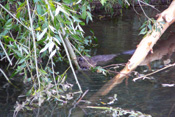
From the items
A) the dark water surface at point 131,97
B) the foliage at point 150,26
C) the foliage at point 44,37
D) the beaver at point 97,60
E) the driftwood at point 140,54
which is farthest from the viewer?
the beaver at point 97,60

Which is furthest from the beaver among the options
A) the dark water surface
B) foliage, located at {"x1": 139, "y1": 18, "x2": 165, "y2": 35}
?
foliage, located at {"x1": 139, "y1": 18, "x2": 165, "y2": 35}

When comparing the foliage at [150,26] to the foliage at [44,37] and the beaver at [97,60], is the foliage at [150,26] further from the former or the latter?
the beaver at [97,60]

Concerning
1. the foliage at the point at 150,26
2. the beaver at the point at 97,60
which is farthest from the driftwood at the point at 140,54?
the beaver at the point at 97,60

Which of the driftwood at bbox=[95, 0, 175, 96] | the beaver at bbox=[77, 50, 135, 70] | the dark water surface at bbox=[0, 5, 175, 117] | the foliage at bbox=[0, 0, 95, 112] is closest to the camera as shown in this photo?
the foliage at bbox=[0, 0, 95, 112]

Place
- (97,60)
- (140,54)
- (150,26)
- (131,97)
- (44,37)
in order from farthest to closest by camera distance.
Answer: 1. (97,60)
2. (140,54)
3. (150,26)
4. (131,97)
5. (44,37)

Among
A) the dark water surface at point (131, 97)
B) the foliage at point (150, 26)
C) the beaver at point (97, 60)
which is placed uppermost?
the foliage at point (150, 26)

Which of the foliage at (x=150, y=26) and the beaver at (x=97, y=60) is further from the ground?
the foliage at (x=150, y=26)

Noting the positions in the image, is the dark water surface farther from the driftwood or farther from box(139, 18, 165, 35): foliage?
box(139, 18, 165, 35): foliage

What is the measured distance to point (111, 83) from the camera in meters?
2.96

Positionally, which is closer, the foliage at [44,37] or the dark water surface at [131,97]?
the foliage at [44,37]

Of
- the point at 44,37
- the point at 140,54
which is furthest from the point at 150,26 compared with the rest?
the point at 44,37

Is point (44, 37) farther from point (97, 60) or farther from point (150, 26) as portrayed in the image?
point (97, 60)

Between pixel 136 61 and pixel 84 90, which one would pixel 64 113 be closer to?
pixel 84 90

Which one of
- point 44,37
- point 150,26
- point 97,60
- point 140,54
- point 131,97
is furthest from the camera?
point 97,60
